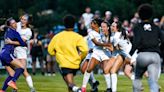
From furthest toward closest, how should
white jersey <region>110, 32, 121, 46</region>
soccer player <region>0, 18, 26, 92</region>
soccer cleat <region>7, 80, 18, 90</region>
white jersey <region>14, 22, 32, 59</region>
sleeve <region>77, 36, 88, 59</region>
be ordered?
white jersey <region>14, 22, 32, 59</region> < white jersey <region>110, 32, 121, 46</region> < soccer player <region>0, 18, 26, 92</region> < soccer cleat <region>7, 80, 18, 90</region> < sleeve <region>77, 36, 88, 59</region>

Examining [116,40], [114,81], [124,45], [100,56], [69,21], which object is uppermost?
[69,21]

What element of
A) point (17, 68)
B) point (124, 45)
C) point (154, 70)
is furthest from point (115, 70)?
point (154, 70)

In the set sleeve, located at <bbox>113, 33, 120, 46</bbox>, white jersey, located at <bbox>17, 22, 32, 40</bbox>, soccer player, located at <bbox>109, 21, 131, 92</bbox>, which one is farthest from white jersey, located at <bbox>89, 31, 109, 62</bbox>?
white jersey, located at <bbox>17, 22, 32, 40</bbox>

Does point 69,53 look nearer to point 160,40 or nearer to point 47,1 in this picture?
point 160,40

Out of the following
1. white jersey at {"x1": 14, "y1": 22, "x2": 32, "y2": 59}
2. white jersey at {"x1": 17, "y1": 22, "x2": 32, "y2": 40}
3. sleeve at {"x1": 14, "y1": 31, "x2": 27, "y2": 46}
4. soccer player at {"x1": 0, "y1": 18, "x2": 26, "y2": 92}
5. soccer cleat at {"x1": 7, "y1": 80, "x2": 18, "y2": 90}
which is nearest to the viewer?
soccer cleat at {"x1": 7, "y1": 80, "x2": 18, "y2": 90}

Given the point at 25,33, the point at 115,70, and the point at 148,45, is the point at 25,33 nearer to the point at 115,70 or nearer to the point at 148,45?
the point at 115,70

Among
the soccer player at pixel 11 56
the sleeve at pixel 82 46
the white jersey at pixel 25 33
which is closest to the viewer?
the sleeve at pixel 82 46

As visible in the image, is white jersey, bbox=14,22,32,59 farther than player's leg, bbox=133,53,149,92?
Yes

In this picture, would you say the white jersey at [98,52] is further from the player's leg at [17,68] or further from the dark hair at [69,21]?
the dark hair at [69,21]

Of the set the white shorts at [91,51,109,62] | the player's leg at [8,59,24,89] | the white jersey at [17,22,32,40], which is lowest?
the player's leg at [8,59,24,89]

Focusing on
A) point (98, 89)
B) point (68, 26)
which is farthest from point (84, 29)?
point (68, 26)

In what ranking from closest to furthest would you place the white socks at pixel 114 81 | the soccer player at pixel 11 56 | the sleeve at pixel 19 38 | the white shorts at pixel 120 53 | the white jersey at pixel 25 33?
the white socks at pixel 114 81, the soccer player at pixel 11 56, the sleeve at pixel 19 38, the white shorts at pixel 120 53, the white jersey at pixel 25 33

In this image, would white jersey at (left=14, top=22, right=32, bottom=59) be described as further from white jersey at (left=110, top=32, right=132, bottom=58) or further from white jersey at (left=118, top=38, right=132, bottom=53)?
white jersey at (left=118, top=38, right=132, bottom=53)

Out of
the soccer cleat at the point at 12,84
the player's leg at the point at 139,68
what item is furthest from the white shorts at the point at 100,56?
the player's leg at the point at 139,68
